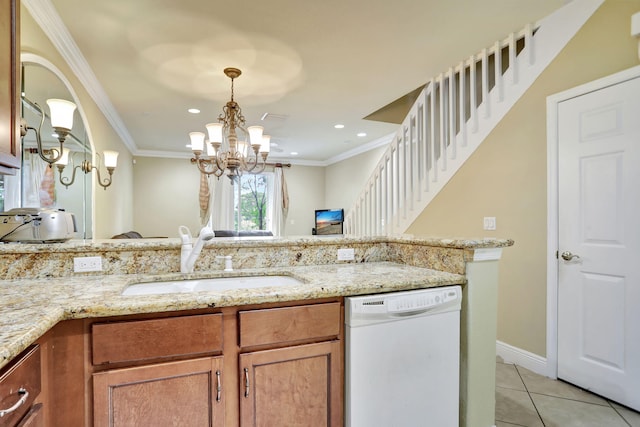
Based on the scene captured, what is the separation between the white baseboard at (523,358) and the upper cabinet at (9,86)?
336 centimetres

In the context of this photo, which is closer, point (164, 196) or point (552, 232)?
point (552, 232)

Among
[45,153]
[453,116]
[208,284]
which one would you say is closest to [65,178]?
[45,153]

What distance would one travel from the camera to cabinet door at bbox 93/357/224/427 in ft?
3.77

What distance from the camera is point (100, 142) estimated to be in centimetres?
398

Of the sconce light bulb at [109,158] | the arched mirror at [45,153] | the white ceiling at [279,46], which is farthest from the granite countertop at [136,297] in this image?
the sconce light bulb at [109,158]

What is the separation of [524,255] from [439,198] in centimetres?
101

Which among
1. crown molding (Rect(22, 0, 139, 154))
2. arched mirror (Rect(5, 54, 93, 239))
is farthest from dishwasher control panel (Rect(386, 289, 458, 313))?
crown molding (Rect(22, 0, 139, 154))

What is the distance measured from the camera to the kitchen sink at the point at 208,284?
5.14ft

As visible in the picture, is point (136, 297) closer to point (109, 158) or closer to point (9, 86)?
point (9, 86)

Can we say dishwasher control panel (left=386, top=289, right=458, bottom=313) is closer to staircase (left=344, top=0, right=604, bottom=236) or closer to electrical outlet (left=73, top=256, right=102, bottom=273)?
electrical outlet (left=73, top=256, right=102, bottom=273)

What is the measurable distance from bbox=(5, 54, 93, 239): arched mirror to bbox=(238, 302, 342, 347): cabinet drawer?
159cm

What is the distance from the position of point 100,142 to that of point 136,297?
3537mm

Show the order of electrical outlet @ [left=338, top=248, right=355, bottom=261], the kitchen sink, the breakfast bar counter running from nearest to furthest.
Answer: the breakfast bar counter < the kitchen sink < electrical outlet @ [left=338, top=248, right=355, bottom=261]

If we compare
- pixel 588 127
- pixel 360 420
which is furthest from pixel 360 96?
pixel 360 420
